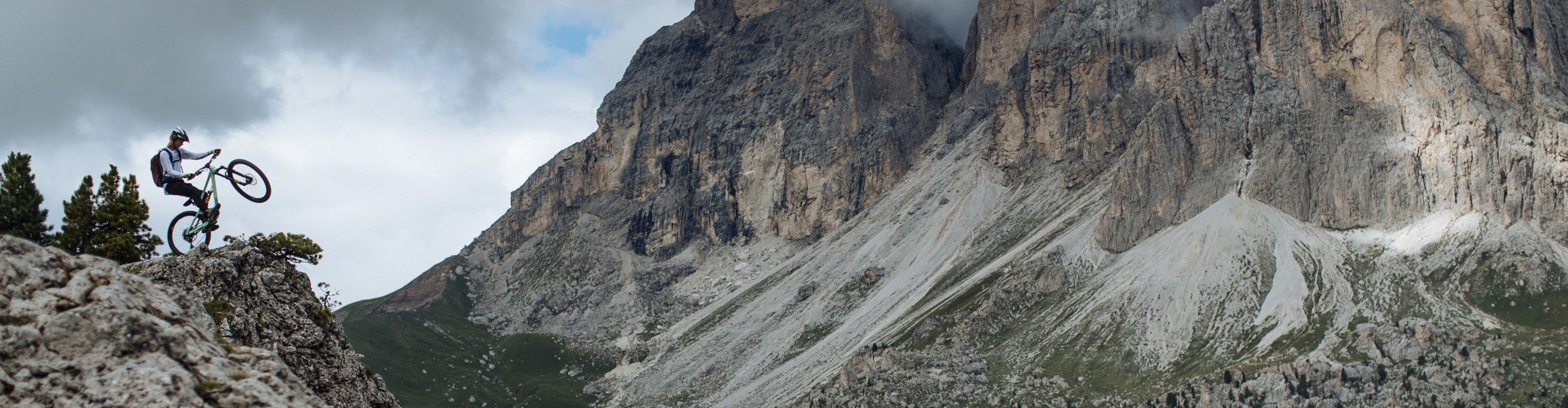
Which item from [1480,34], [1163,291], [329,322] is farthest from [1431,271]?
[329,322]

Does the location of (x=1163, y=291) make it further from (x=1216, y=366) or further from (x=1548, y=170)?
(x=1548, y=170)

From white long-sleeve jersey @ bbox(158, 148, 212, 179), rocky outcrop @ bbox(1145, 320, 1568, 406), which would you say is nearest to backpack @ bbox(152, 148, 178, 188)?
white long-sleeve jersey @ bbox(158, 148, 212, 179)

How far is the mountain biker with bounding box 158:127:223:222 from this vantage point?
2484 cm

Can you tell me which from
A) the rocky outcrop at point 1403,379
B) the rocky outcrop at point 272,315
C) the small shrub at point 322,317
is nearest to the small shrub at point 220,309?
the rocky outcrop at point 272,315

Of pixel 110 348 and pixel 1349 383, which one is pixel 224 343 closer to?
pixel 110 348

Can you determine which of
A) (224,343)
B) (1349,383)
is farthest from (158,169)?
(1349,383)

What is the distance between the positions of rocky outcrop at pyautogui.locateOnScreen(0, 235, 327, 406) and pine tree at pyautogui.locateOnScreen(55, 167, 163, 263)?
12173mm

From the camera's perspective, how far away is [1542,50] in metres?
194

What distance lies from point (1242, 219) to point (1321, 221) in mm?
11593

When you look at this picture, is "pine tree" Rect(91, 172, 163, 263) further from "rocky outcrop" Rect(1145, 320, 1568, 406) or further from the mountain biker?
"rocky outcrop" Rect(1145, 320, 1568, 406)

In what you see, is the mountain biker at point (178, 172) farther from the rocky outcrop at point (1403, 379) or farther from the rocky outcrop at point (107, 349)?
the rocky outcrop at point (1403, 379)

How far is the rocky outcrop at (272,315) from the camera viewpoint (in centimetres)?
2241

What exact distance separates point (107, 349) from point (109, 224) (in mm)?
14804

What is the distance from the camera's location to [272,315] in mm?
23391
